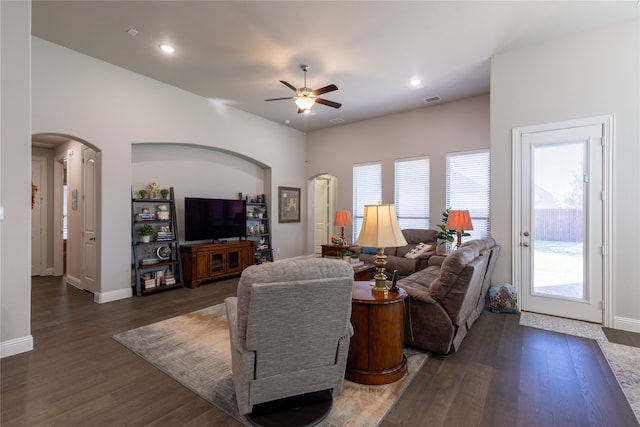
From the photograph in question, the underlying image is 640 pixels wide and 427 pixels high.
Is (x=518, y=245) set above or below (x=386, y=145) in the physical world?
→ below

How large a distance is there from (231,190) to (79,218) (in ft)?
8.78

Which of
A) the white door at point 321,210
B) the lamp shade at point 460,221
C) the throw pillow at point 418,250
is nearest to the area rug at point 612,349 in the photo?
the lamp shade at point 460,221

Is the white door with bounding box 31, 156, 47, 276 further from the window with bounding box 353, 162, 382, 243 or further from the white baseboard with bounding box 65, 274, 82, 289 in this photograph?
the window with bounding box 353, 162, 382, 243

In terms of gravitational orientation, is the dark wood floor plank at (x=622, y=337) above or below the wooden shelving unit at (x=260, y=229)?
below

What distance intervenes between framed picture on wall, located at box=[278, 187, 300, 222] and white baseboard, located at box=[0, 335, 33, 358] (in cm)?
488

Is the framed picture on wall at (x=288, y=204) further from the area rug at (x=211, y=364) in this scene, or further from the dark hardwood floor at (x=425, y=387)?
the dark hardwood floor at (x=425, y=387)

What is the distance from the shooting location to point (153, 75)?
4.69 m

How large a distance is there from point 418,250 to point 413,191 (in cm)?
145

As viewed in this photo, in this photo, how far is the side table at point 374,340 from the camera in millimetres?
2252

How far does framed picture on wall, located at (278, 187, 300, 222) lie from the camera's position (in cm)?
727

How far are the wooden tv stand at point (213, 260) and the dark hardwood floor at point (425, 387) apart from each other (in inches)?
73.0

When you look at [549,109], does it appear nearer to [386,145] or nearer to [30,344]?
[386,145]

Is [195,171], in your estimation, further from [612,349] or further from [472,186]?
[612,349]

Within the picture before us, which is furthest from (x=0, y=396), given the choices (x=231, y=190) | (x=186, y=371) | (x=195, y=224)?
(x=231, y=190)
